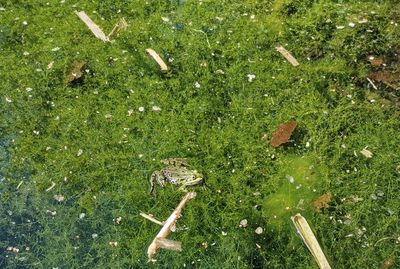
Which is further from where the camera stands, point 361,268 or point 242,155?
point 242,155

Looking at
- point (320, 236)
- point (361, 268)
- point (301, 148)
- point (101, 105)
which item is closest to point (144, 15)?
point (101, 105)

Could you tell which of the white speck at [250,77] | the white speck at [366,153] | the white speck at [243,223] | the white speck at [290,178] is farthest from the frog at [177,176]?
the white speck at [366,153]

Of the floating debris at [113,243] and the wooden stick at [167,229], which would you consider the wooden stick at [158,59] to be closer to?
the wooden stick at [167,229]

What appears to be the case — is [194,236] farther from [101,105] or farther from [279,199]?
[101,105]

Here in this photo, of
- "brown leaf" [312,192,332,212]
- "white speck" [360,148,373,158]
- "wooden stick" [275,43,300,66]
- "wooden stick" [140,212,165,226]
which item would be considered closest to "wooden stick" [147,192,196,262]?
"wooden stick" [140,212,165,226]

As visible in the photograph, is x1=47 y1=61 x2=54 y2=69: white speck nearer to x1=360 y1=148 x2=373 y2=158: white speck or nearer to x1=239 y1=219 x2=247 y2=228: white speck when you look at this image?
x1=239 y1=219 x2=247 y2=228: white speck

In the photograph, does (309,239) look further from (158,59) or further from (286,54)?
(158,59)

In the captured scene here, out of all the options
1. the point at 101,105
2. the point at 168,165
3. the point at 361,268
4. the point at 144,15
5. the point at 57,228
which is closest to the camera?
the point at 361,268
